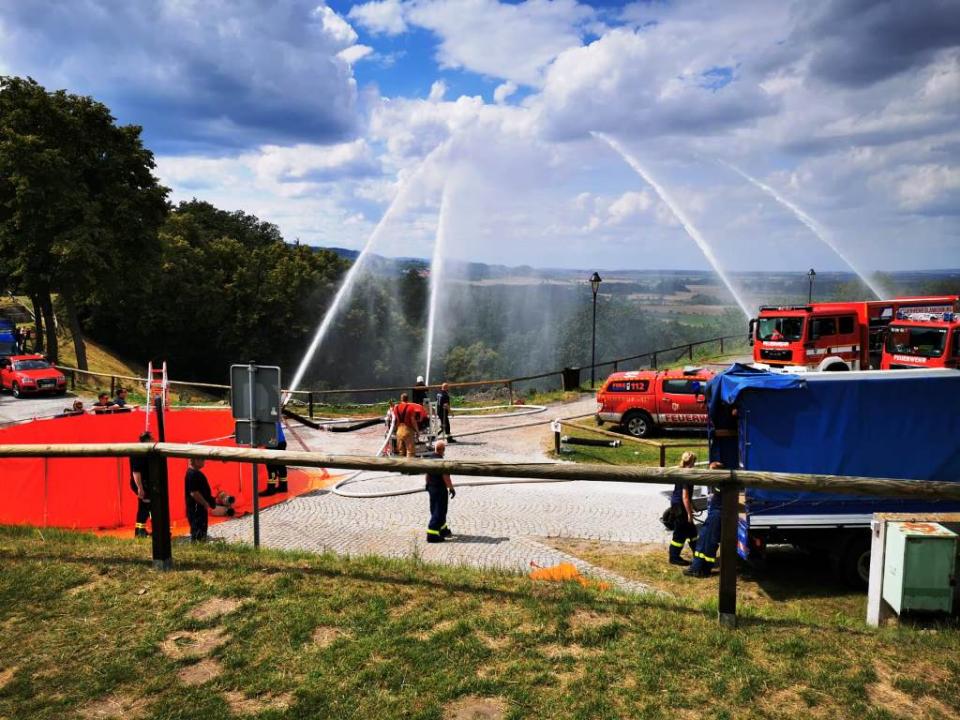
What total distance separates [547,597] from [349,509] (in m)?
8.50

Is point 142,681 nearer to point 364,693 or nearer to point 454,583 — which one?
point 364,693

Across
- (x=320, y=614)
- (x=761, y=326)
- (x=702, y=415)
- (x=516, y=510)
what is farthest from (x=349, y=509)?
(x=761, y=326)

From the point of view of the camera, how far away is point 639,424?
801 inches

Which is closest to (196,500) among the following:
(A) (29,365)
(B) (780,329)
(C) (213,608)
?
(C) (213,608)

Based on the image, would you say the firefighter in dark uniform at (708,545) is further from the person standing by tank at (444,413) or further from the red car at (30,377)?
the red car at (30,377)

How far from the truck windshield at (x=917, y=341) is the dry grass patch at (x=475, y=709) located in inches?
831

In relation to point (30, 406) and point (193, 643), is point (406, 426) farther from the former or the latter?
point (30, 406)

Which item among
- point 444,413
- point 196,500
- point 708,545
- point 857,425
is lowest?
point 444,413

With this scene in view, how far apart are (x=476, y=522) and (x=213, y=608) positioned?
7352 millimetres

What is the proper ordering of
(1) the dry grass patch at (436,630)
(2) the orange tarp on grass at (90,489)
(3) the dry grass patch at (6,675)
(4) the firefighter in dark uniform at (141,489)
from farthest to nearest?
1. (2) the orange tarp on grass at (90,489)
2. (4) the firefighter in dark uniform at (141,489)
3. (1) the dry grass patch at (436,630)
4. (3) the dry grass patch at (6,675)

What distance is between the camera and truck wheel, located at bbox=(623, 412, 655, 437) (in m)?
20.3

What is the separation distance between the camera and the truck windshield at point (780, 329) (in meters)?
24.9

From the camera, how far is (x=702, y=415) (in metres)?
19.8

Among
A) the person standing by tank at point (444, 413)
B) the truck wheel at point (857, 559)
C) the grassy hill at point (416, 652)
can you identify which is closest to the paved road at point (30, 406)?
the person standing by tank at point (444, 413)
